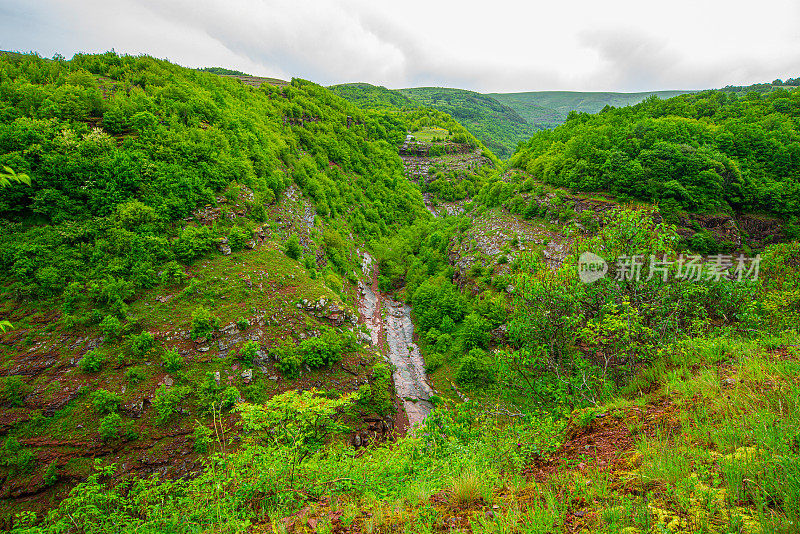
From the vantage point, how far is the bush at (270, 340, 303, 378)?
2091 cm

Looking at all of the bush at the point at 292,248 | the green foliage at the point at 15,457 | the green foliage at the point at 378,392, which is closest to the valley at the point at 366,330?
the green foliage at the point at 15,457

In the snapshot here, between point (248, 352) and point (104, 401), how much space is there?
22.8 ft

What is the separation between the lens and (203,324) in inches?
794

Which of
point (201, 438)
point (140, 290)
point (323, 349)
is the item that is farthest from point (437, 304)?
point (140, 290)

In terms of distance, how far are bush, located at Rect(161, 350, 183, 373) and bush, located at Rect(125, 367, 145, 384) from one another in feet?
3.76

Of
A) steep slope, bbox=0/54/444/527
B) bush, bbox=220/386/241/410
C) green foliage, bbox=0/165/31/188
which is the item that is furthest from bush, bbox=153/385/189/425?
green foliage, bbox=0/165/31/188

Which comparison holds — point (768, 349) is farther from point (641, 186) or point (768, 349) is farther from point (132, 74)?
point (132, 74)

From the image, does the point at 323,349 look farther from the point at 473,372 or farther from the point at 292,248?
the point at 473,372

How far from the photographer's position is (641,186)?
34969 millimetres

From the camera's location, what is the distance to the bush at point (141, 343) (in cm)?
1803

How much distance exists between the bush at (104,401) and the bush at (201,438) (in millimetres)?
4248

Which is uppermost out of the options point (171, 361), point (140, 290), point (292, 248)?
point (292, 248)

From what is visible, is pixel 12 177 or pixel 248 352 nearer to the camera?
pixel 12 177

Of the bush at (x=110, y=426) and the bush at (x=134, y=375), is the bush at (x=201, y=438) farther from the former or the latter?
the bush at (x=134, y=375)
